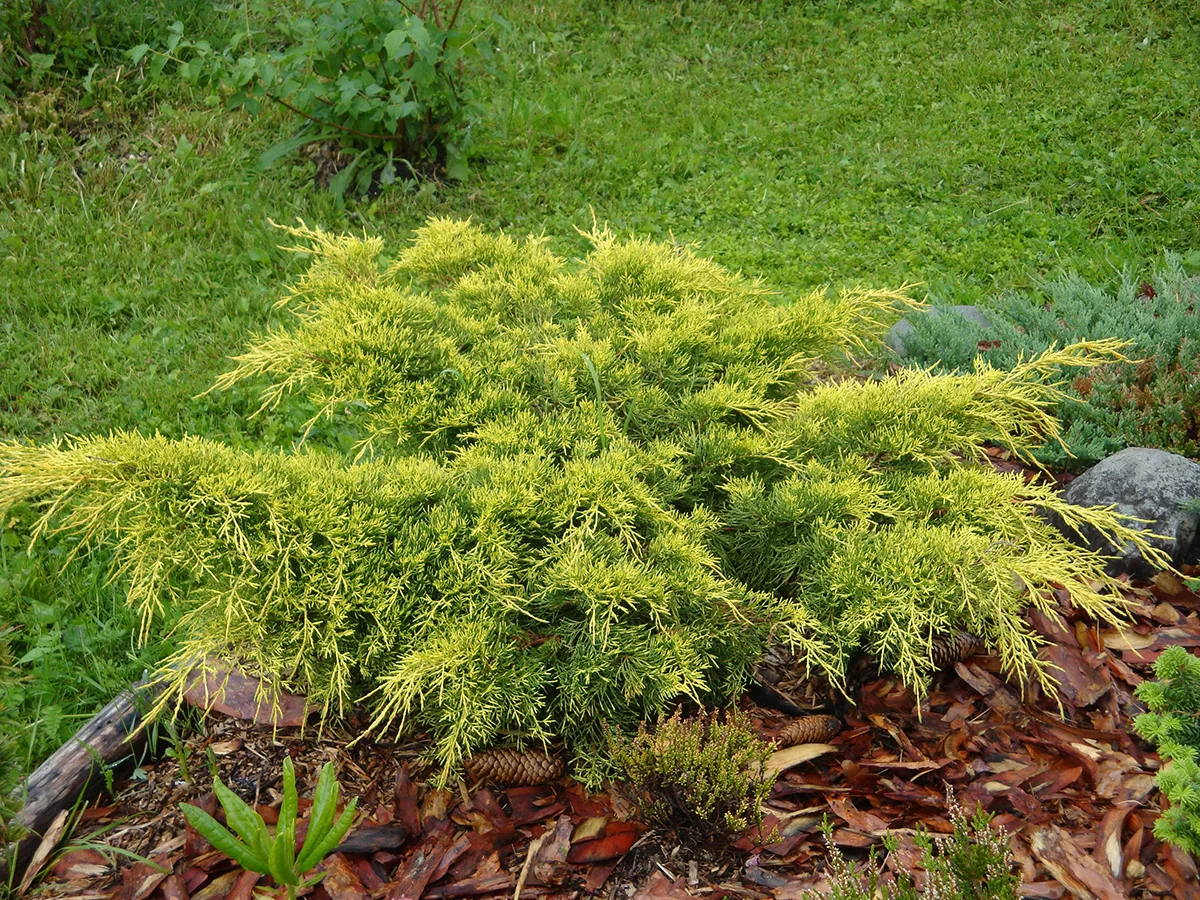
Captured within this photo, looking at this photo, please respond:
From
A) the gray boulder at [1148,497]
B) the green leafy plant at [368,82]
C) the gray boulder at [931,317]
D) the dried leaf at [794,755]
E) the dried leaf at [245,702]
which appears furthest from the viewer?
the green leafy plant at [368,82]

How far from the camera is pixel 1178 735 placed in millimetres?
2178

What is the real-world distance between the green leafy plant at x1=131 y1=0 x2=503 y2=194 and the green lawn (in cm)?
26

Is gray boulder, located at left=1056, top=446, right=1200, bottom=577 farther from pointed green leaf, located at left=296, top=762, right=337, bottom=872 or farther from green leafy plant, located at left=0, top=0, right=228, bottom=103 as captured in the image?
green leafy plant, located at left=0, top=0, right=228, bottom=103

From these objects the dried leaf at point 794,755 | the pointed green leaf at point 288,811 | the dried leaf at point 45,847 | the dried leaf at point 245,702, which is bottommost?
the dried leaf at point 45,847

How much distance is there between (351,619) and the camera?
2424 millimetres

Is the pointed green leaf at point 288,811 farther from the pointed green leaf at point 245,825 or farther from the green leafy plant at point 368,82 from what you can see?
the green leafy plant at point 368,82

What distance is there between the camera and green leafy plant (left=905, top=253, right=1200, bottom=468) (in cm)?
366

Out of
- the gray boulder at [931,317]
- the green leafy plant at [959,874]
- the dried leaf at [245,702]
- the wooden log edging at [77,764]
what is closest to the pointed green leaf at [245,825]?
the wooden log edging at [77,764]

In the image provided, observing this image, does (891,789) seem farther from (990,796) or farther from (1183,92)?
(1183,92)

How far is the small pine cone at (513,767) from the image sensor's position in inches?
98.7

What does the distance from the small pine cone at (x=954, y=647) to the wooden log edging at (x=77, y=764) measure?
6.95 feet

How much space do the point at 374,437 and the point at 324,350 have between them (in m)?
0.29

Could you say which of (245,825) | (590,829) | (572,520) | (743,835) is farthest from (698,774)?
(245,825)

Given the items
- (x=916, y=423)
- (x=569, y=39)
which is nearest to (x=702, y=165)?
(x=569, y=39)
